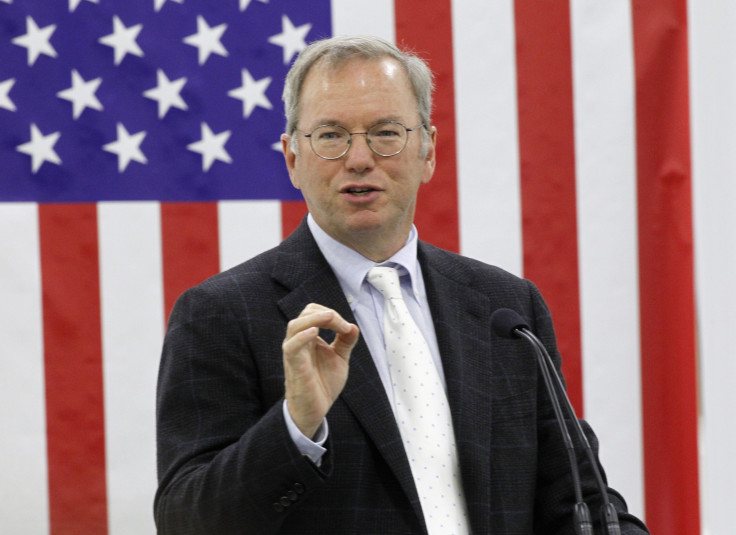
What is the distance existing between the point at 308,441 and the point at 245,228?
4.08 feet

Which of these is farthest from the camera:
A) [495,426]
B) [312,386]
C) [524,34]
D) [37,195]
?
[524,34]

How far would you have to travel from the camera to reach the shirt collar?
59.4 inches

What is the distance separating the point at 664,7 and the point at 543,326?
1284 millimetres

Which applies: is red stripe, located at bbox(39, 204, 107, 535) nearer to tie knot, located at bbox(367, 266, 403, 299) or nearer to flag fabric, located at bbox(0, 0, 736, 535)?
flag fabric, located at bbox(0, 0, 736, 535)

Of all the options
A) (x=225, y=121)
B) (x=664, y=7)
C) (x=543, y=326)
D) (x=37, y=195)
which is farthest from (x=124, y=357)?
(x=664, y=7)

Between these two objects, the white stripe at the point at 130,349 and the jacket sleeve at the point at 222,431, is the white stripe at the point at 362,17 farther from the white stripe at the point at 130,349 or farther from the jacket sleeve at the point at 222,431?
the jacket sleeve at the point at 222,431

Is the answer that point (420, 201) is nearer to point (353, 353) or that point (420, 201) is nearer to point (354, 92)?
point (354, 92)

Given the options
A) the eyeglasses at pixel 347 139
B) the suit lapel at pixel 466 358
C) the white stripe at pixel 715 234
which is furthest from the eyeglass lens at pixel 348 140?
the white stripe at pixel 715 234

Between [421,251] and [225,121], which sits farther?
[225,121]

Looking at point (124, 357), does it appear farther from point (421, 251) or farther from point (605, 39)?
point (605, 39)

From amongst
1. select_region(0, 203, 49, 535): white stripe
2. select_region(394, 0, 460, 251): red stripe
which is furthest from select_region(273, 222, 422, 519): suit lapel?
select_region(0, 203, 49, 535): white stripe

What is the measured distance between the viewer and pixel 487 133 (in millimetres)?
2457

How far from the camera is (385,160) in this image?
4.92 ft

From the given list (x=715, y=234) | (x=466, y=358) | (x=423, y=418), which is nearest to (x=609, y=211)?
(x=715, y=234)
